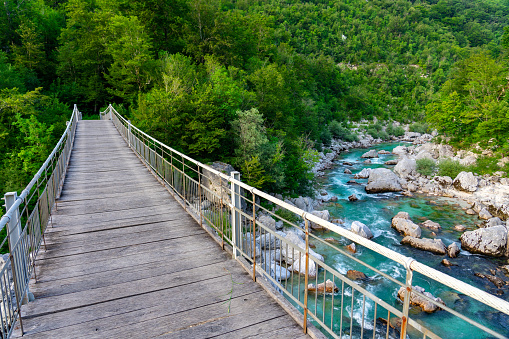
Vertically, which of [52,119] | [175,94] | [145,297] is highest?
[175,94]

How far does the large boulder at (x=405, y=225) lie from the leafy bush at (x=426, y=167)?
1193 centimetres

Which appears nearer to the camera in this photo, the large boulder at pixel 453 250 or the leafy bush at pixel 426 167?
the large boulder at pixel 453 250

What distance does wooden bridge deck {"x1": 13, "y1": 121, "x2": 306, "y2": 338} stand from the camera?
3.22 meters

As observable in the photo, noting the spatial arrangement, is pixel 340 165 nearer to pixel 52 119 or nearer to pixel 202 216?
pixel 52 119

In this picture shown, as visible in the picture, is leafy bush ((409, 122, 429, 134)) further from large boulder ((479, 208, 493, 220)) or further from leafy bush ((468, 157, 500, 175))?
large boulder ((479, 208, 493, 220))

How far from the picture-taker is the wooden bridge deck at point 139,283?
3223 millimetres

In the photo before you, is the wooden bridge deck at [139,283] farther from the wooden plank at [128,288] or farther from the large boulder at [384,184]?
the large boulder at [384,184]

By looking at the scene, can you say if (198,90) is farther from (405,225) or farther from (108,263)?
(108,263)

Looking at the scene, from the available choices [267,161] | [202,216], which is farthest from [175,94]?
[202,216]

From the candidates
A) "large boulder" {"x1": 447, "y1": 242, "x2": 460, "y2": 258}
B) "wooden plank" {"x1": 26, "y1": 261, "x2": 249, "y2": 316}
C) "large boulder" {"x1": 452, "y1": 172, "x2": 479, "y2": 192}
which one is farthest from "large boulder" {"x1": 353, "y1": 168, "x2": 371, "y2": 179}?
"wooden plank" {"x1": 26, "y1": 261, "x2": 249, "y2": 316}

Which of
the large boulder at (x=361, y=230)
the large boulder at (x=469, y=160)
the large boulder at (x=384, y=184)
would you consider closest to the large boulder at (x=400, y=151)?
the large boulder at (x=469, y=160)

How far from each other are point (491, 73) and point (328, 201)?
3002 centimetres

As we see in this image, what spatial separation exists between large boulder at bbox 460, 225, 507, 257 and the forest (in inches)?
459

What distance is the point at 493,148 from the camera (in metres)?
30.9
